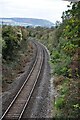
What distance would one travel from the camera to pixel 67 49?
666 inches

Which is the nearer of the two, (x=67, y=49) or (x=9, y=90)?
(x=67, y=49)

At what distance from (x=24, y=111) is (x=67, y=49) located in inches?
189

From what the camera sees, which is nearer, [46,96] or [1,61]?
[46,96]

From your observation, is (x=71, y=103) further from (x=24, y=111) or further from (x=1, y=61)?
(x=1, y=61)

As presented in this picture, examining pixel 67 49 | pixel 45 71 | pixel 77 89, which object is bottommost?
pixel 45 71

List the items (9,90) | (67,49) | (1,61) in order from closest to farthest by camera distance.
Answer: (67,49), (9,90), (1,61)

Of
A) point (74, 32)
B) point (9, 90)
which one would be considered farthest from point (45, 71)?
point (74, 32)

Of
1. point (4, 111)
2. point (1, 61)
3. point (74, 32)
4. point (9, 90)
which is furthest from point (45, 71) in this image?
point (4, 111)

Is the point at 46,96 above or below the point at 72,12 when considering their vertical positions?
below

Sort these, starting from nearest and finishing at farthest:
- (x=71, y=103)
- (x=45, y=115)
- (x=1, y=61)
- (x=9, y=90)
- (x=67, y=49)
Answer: (x=71, y=103) → (x=45, y=115) → (x=67, y=49) → (x=9, y=90) → (x=1, y=61)

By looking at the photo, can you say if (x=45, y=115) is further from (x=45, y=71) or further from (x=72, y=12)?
(x=45, y=71)

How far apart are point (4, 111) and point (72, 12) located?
5778 mm

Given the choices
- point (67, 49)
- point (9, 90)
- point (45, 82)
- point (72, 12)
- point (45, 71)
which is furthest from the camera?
point (45, 71)

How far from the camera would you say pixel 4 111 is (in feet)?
45.3
